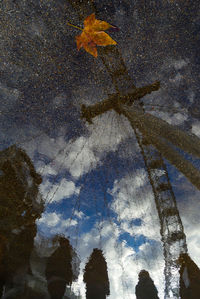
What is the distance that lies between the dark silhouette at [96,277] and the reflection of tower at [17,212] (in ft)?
8.27

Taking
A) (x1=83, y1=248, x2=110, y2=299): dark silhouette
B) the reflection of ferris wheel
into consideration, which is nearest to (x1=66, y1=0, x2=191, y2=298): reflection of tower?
the reflection of ferris wheel

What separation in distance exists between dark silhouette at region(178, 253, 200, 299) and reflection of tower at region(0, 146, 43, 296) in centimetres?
645

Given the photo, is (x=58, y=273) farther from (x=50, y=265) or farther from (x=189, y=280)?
(x=189, y=280)

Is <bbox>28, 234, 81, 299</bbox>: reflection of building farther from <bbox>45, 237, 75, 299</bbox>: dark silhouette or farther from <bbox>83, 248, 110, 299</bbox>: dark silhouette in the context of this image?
<bbox>83, 248, 110, 299</bbox>: dark silhouette

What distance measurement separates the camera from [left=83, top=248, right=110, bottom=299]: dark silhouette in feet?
17.0

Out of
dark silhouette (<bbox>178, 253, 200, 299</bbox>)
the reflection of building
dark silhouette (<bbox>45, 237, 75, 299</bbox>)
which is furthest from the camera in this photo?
dark silhouette (<bbox>178, 253, 200, 299</bbox>)

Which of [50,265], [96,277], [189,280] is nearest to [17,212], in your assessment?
[50,265]

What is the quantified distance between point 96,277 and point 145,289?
2288 millimetres

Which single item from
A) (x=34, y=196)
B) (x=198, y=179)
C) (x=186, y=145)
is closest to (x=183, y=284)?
(x=198, y=179)

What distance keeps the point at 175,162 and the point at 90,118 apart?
302 inches

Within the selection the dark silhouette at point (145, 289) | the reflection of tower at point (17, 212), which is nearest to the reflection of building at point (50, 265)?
the reflection of tower at point (17, 212)

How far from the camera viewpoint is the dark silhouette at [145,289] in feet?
20.7

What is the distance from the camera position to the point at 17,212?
408 inches

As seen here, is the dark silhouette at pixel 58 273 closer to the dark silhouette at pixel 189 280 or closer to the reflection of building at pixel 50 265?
the reflection of building at pixel 50 265
